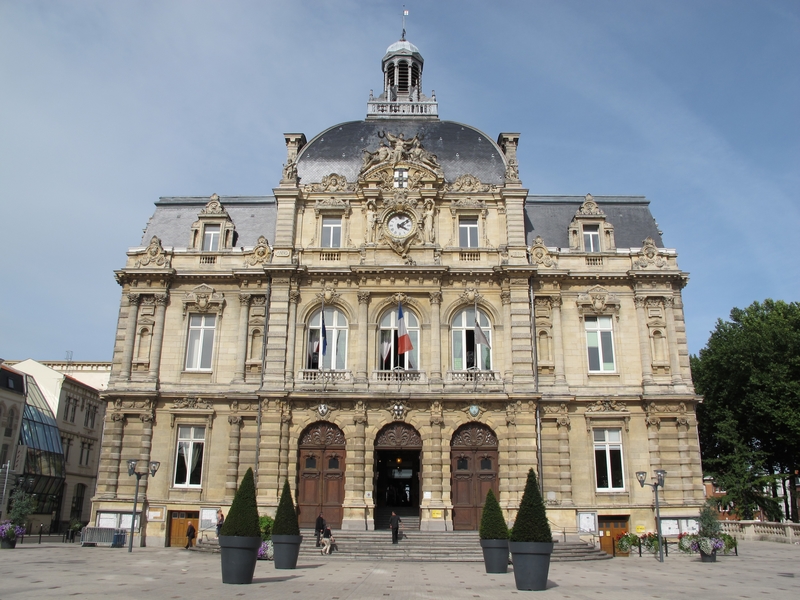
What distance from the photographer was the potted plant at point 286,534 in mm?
21359

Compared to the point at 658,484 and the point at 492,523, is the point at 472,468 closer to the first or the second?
the point at 658,484

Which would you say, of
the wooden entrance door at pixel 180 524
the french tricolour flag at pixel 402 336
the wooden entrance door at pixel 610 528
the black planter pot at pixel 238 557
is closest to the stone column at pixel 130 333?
the wooden entrance door at pixel 180 524

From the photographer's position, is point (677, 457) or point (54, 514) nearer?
point (677, 457)

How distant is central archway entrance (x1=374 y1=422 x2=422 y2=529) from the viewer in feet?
106

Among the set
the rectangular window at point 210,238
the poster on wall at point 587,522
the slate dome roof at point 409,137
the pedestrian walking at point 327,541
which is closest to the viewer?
the pedestrian walking at point 327,541

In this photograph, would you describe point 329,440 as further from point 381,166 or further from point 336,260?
point 381,166

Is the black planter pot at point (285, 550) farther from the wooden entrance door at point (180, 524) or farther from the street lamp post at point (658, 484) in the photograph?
the street lamp post at point (658, 484)

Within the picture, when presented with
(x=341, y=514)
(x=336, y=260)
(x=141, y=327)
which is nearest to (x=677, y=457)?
(x=341, y=514)

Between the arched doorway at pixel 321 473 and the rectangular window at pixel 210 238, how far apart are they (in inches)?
444

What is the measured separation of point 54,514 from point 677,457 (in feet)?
151

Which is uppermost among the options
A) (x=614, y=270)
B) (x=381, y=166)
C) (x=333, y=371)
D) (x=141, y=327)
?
(x=381, y=166)

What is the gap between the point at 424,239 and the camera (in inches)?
1375

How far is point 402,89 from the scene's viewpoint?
44656 millimetres

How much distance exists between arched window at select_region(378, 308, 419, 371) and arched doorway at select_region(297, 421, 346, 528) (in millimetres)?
4197
